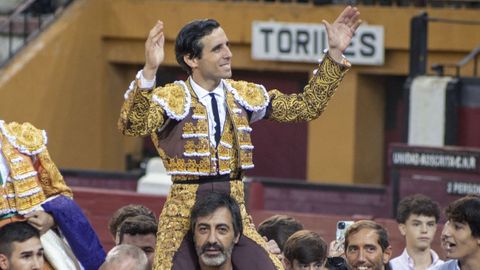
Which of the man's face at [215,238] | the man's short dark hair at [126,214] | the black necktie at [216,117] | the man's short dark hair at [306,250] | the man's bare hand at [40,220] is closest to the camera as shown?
the man's face at [215,238]

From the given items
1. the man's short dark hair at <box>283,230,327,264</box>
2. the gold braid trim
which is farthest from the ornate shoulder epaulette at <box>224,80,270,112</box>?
the man's short dark hair at <box>283,230,327,264</box>

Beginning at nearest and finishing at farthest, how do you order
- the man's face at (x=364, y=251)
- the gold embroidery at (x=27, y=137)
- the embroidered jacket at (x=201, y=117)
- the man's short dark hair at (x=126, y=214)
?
the embroidered jacket at (x=201, y=117) → the gold embroidery at (x=27, y=137) → the man's face at (x=364, y=251) → the man's short dark hair at (x=126, y=214)

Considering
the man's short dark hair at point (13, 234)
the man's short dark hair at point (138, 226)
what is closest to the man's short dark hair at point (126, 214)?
the man's short dark hair at point (138, 226)

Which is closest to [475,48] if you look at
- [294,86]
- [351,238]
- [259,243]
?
[294,86]

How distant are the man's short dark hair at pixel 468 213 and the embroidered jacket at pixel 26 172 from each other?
155 cm

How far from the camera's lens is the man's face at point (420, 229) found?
362 inches

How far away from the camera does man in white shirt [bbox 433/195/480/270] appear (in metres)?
7.12

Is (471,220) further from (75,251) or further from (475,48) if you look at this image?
(475,48)

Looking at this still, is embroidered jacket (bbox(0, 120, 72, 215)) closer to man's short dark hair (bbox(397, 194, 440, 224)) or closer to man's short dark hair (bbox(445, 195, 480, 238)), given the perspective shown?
man's short dark hair (bbox(445, 195, 480, 238))

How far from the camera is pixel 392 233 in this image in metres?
11.7

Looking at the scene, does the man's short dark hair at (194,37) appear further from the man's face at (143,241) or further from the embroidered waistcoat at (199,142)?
the man's face at (143,241)

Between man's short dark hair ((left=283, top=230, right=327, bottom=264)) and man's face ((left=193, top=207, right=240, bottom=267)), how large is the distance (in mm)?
920

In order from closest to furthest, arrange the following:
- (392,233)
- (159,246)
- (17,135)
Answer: (159,246), (17,135), (392,233)

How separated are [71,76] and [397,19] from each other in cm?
319
